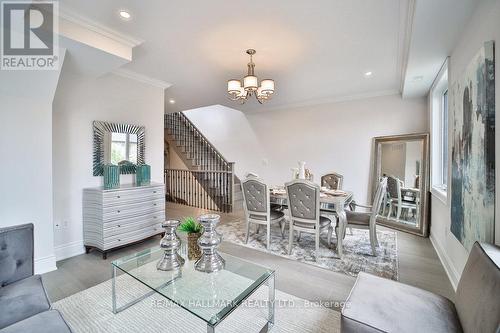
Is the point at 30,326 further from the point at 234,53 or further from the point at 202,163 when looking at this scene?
the point at 202,163

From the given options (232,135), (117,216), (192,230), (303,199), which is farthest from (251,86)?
(232,135)

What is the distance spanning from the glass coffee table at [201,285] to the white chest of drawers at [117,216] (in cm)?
101

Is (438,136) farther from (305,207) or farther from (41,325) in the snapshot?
(41,325)

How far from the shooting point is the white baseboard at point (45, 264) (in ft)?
8.39

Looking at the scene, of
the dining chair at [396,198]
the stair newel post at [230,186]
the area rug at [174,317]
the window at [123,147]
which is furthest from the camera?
the stair newel post at [230,186]

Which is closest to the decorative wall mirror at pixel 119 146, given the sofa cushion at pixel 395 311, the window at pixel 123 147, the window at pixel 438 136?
the window at pixel 123 147

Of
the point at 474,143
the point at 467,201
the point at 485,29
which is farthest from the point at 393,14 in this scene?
the point at 467,201

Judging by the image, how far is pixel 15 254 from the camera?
1639 millimetres

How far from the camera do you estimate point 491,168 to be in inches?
62.1

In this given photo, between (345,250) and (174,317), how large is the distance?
7.75ft

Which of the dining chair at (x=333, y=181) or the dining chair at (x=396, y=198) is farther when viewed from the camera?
the dining chair at (x=333, y=181)

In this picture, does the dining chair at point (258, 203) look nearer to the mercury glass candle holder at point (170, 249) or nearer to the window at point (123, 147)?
the mercury glass candle holder at point (170, 249)

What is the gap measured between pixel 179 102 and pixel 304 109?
2.92 m

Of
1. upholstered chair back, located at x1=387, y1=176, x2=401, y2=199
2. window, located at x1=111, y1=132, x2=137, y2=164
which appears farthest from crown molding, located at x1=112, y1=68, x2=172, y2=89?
upholstered chair back, located at x1=387, y1=176, x2=401, y2=199
